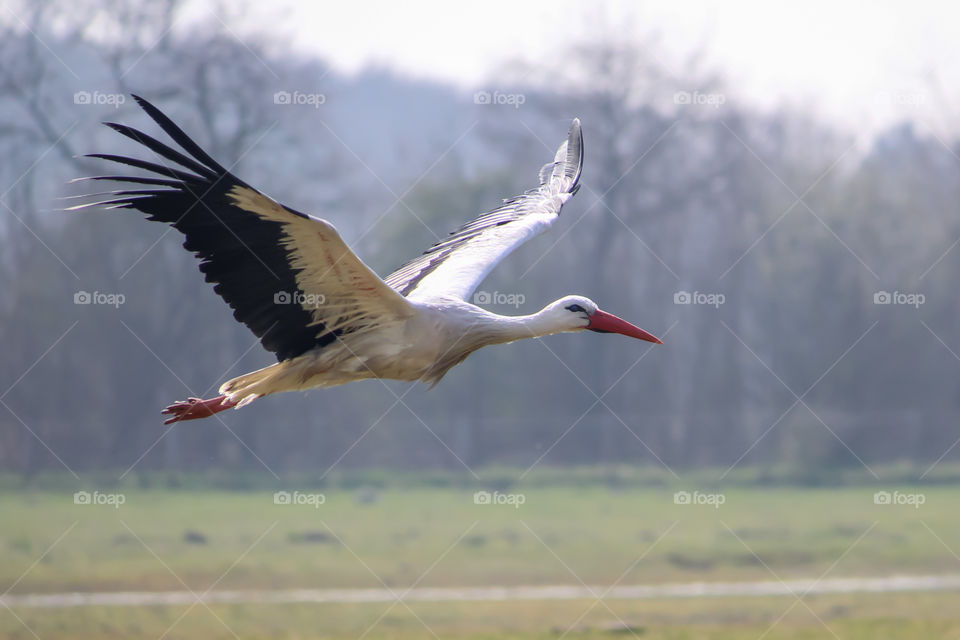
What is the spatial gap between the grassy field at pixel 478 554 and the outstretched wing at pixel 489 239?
493 cm

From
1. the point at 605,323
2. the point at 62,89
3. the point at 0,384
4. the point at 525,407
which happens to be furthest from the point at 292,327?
the point at 525,407

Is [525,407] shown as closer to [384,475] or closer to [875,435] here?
[384,475]

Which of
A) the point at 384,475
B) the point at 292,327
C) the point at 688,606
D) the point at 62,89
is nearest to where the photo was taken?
the point at 292,327

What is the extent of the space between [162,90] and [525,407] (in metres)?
14.1

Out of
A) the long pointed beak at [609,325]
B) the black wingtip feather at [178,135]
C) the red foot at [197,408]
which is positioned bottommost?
the red foot at [197,408]

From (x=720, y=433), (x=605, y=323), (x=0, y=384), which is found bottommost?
(x=720, y=433)

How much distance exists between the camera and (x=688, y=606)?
1465 centimetres
